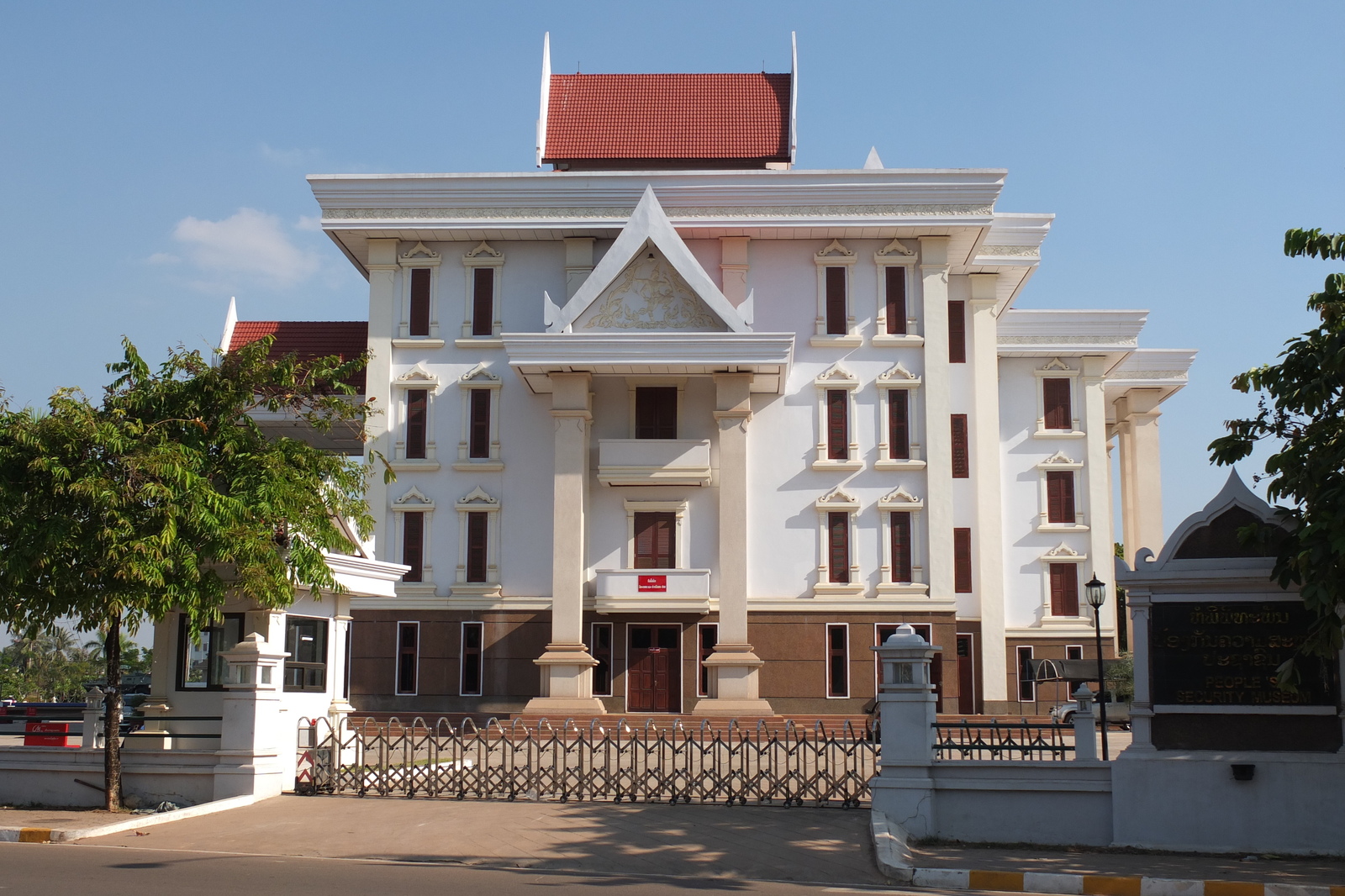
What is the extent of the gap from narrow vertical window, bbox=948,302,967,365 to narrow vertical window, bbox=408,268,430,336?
13867 mm

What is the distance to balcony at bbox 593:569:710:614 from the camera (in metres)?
29.9

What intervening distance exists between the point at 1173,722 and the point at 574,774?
7289 mm

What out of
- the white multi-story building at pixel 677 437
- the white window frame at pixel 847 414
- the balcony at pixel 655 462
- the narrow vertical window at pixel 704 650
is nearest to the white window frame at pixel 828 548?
the white multi-story building at pixel 677 437

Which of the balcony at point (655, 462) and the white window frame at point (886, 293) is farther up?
the white window frame at point (886, 293)

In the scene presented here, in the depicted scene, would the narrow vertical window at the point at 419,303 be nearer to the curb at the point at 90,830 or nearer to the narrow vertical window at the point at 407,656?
the narrow vertical window at the point at 407,656

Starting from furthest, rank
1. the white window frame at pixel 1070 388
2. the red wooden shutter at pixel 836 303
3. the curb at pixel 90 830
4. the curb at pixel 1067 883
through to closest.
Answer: the white window frame at pixel 1070 388 < the red wooden shutter at pixel 836 303 < the curb at pixel 90 830 < the curb at pixel 1067 883

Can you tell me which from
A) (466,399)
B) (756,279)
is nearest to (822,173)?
(756,279)

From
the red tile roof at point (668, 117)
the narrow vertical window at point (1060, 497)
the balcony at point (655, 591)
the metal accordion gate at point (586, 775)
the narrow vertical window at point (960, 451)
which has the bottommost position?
the metal accordion gate at point (586, 775)

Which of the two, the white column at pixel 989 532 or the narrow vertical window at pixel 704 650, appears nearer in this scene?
the narrow vertical window at pixel 704 650

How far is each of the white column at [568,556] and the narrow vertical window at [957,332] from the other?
10.3 meters

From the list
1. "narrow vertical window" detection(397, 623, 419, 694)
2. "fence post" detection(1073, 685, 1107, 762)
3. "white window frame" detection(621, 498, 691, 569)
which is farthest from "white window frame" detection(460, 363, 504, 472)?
"fence post" detection(1073, 685, 1107, 762)

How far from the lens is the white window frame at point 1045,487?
1377 inches

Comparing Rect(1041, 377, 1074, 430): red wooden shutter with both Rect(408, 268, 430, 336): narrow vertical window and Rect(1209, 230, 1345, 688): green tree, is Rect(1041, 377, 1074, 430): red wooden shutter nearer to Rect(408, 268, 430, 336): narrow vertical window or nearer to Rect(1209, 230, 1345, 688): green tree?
Rect(408, 268, 430, 336): narrow vertical window

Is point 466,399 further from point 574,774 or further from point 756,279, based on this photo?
point 574,774
